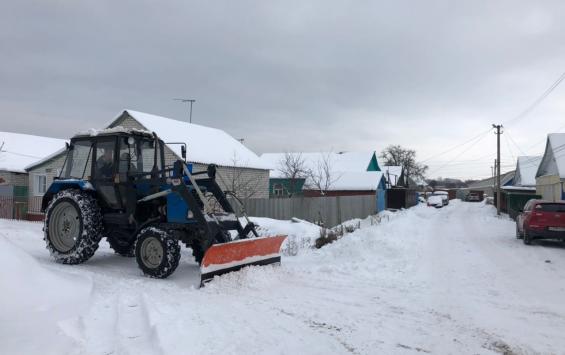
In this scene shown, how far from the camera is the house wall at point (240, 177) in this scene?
23970mm

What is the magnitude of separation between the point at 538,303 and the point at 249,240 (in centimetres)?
493

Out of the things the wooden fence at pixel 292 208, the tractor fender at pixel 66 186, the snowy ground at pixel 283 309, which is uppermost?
the tractor fender at pixel 66 186

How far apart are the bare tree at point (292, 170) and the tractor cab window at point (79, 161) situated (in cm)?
2654

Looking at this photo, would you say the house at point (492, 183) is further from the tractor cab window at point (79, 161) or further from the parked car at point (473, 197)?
the tractor cab window at point (79, 161)

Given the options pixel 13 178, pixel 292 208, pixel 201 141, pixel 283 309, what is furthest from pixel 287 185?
pixel 283 309

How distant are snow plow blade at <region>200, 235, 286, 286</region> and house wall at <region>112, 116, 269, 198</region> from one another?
14.8 meters

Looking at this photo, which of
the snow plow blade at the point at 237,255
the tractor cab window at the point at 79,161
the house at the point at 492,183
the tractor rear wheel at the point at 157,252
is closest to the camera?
the snow plow blade at the point at 237,255

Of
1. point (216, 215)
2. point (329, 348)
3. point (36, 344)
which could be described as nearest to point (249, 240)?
point (216, 215)

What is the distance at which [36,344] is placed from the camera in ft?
14.6

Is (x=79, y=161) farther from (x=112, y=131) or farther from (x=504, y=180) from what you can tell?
(x=504, y=180)

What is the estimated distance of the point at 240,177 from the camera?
2688 centimetres

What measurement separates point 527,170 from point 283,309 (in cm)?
4738

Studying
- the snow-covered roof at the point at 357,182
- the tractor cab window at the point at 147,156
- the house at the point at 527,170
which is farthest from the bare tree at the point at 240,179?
the house at the point at 527,170

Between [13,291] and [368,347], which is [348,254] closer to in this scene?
[368,347]
